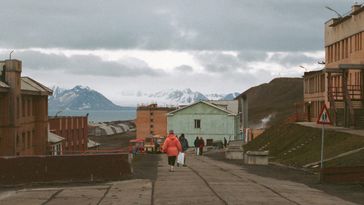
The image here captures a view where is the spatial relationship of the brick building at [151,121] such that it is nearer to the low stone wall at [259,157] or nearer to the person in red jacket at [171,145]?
the low stone wall at [259,157]

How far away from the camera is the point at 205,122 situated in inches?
3915

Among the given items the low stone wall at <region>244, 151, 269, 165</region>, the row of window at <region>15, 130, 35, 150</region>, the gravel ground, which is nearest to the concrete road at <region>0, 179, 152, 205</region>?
the gravel ground

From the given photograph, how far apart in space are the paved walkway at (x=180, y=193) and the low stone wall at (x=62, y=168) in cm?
114

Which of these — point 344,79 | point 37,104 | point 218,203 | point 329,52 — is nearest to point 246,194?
point 218,203

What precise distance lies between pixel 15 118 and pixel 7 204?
4120cm

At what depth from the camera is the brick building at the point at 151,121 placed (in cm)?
14312

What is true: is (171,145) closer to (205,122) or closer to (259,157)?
(259,157)

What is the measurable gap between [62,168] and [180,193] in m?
6.05

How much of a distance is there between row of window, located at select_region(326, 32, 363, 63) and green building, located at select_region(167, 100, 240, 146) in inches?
1388

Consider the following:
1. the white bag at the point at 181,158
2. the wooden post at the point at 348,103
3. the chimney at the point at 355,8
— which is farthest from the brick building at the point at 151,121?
the white bag at the point at 181,158

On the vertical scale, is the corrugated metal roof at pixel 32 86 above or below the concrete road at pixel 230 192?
above

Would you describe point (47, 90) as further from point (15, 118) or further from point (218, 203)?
point (218, 203)

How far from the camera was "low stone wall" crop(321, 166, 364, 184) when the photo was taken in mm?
21938

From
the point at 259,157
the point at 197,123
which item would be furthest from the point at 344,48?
the point at 197,123
